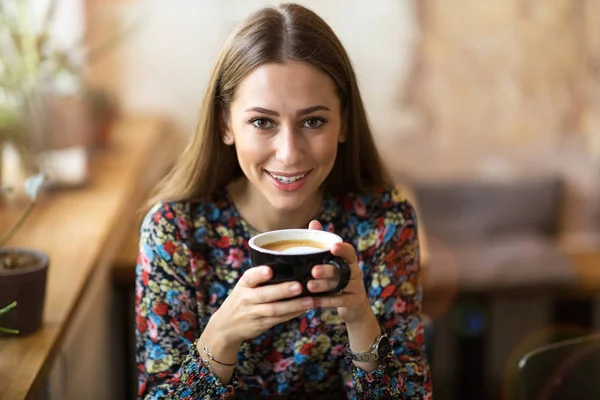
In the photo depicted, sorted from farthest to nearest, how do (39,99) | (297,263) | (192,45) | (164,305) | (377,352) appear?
(192,45), (39,99), (164,305), (377,352), (297,263)

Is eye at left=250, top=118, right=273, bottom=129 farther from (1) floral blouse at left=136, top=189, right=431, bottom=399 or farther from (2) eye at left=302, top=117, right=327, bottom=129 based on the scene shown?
(1) floral blouse at left=136, top=189, right=431, bottom=399

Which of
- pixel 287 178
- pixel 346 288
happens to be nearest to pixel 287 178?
pixel 287 178

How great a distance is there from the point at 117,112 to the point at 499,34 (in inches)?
59.1

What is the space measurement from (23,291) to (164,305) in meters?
0.24

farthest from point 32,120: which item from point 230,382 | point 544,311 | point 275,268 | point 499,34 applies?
point 544,311

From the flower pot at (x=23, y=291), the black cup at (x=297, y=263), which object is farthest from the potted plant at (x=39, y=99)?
the black cup at (x=297, y=263)

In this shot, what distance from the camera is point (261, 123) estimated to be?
1.26m

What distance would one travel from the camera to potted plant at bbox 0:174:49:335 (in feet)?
4.43

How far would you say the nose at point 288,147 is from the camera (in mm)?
1225

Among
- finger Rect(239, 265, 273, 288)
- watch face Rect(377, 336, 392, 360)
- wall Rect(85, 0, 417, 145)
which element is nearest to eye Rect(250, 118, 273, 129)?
finger Rect(239, 265, 273, 288)

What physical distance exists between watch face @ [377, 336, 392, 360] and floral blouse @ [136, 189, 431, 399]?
6 centimetres

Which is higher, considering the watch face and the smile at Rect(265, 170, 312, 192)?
the smile at Rect(265, 170, 312, 192)

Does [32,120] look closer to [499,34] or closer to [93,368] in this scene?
[93,368]

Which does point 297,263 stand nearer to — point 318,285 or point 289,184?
point 318,285
